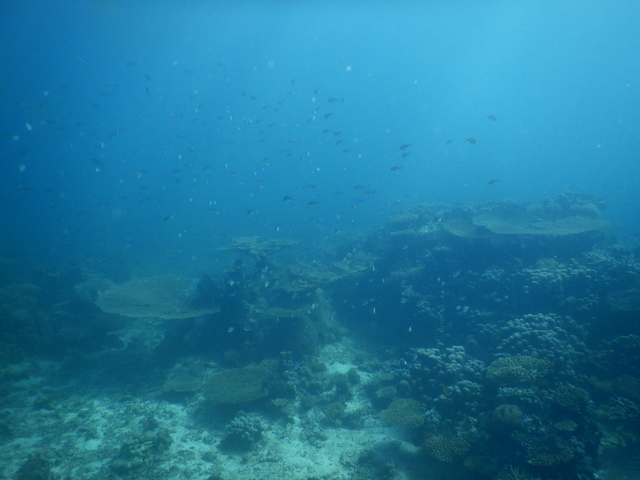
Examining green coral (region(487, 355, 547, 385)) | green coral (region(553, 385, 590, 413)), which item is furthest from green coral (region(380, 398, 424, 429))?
green coral (region(553, 385, 590, 413))

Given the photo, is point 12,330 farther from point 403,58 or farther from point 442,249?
point 403,58

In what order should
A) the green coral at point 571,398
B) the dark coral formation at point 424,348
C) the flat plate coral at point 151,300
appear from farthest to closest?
the flat plate coral at point 151,300, the dark coral formation at point 424,348, the green coral at point 571,398

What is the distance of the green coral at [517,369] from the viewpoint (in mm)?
6445

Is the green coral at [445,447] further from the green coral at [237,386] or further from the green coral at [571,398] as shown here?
the green coral at [237,386]

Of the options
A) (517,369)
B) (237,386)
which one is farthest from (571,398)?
(237,386)

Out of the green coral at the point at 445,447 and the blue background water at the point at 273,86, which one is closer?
the green coral at the point at 445,447

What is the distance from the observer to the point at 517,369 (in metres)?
6.55

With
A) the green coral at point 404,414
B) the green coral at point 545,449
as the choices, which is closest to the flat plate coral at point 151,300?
the green coral at point 404,414

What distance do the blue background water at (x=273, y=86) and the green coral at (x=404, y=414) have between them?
30.5 ft

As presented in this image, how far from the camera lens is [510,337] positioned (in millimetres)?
7820

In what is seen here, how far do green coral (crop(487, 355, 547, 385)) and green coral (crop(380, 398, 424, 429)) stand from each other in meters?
1.91

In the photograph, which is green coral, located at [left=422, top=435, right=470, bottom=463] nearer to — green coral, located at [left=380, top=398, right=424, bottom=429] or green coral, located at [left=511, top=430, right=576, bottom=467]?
green coral, located at [left=380, top=398, right=424, bottom=429]

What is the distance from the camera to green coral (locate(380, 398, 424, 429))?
6.66 meters

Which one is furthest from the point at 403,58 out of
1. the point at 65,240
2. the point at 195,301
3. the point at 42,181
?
the point at 42,181
